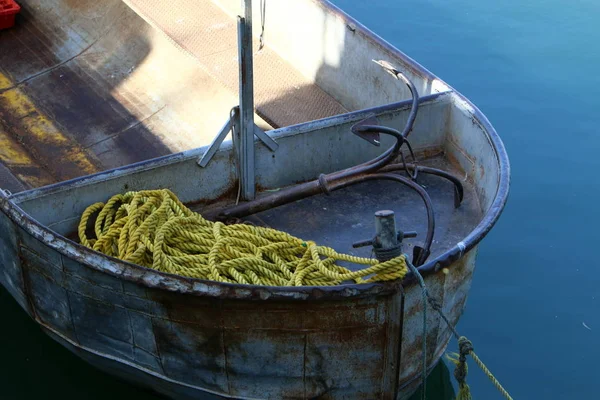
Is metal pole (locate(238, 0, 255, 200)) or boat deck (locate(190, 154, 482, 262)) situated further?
boat deck (locate(190, 154, 482, 262))

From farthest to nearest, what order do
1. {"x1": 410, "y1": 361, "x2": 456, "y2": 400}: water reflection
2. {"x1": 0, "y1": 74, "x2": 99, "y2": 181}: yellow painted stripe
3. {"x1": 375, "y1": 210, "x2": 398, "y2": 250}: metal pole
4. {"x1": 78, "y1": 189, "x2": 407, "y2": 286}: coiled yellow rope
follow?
1. {"x1": 0, "y1": 74, "x2": 99, "y2": 181}: yellow painted stripe
2. {"x1": 410, "y1": 361, "x2": 456, "y2": 400}: water reflection
3. {"x1": 78, "y1": 189, "x2": 407, "y2": 286}: coiled yellow rope
4. {"x1": 375, "y1": 210, "x2": 398, "y2": 250}: metal pole

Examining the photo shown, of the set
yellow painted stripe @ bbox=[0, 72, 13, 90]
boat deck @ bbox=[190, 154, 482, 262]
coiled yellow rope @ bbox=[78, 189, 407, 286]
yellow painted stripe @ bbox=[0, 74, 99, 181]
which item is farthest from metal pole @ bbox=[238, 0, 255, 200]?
yellow painted stripe @ bbox=[0, 72, 13, 90]

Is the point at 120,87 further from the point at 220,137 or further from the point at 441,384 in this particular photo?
the point at 441,384

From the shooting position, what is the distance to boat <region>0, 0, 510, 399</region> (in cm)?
337

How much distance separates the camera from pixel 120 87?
631cm

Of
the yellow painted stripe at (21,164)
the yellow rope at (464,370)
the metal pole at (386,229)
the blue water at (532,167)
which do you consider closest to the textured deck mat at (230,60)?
the yellow painted stripe at (21,164)

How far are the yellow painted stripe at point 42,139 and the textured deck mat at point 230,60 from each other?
112cm

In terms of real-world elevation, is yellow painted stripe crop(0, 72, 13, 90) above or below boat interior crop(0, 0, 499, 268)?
below

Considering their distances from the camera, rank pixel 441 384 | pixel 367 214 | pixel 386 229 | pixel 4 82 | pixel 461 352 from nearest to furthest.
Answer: pixel 386 229 < pixel 461 352 < pixel 367 214 < pixel 441 384 < pixel 4 82

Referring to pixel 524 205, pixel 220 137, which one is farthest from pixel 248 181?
pixel 524 205

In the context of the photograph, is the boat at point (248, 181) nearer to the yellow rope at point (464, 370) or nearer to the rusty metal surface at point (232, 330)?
the rusty metal surface at point (232, 330)

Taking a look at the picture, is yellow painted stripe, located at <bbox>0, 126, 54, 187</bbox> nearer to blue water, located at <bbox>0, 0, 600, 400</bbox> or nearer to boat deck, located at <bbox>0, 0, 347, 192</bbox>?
boat deck, located at <bbox>0, 0, 347, 192</bbox>

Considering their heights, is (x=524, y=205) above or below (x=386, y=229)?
below

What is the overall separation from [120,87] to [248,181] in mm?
2462
